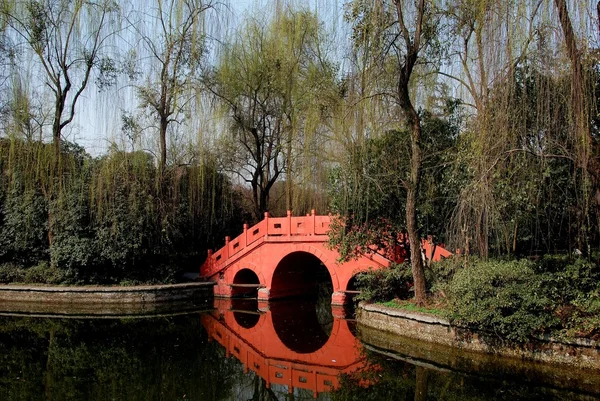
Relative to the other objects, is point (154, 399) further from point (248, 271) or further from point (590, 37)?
point (248, 271)

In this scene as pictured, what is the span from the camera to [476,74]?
24.4ft

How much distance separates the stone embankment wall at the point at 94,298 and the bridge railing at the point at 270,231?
1414 millimetres

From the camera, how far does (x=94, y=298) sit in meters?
15.0

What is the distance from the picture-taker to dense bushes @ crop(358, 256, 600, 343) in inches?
288

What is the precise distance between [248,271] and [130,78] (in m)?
7.31

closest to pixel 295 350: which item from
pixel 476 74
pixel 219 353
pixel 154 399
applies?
pixel 219 353

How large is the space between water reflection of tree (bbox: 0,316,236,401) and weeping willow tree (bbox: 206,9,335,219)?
5388 millimetres

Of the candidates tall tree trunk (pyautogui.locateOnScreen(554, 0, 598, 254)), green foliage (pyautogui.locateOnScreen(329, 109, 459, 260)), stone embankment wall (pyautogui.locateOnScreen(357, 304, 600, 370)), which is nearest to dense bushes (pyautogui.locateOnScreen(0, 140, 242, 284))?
green foliage (pyautogui.locateOnScreen(329, 109, 459, 260))

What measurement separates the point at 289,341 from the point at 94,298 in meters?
7.33

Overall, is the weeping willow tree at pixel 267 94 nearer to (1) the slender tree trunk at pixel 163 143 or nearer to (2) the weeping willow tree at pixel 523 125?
(1) the slender tree trunk at pixel 163 143

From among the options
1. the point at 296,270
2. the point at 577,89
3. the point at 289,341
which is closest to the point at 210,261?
the point at 296,270

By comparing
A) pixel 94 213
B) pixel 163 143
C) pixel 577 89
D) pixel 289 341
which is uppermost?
pixel 163 143

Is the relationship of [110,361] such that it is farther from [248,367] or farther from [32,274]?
[32,274]

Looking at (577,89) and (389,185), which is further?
(389,185)
